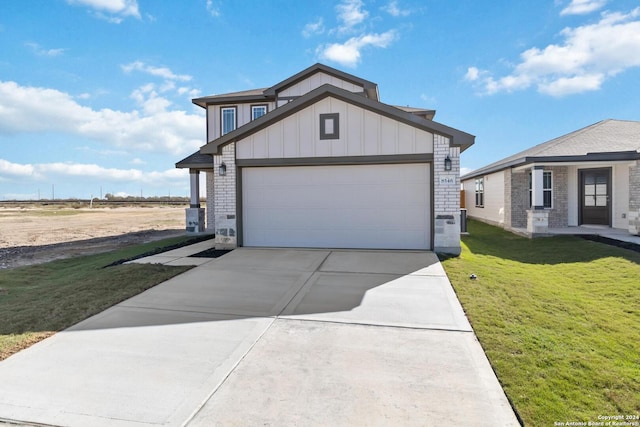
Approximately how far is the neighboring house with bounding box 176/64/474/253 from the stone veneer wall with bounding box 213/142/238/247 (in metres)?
0.03

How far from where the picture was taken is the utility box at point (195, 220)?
15.2 m

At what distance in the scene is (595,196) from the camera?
14.2 meters

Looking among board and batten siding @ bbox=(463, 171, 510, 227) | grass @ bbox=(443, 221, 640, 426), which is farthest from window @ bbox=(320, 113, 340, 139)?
board and batten siding @ bbox=(463, 171, 510, 227)

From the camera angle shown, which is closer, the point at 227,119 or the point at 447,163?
the point at 447,163

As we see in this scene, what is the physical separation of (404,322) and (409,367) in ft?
3.91

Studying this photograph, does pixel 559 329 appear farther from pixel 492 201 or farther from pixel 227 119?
pixel 492 201

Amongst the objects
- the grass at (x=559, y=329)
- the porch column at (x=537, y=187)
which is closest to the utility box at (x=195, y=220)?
the grass at (x=559, y=329)

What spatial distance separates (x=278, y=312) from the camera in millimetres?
4934

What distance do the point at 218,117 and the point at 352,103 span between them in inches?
327

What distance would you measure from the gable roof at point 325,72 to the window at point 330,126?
5013 millimetres

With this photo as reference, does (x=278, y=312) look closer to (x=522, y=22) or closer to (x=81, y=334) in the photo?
(x=81, y=334)

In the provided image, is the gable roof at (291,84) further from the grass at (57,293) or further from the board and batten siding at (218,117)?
the grass at (57,293)

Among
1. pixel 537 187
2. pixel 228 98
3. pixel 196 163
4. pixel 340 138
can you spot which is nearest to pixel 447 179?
pixel 340 138

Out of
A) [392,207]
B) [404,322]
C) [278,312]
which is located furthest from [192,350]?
[392,207]
